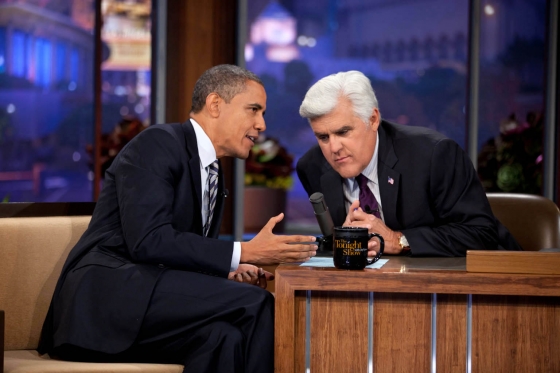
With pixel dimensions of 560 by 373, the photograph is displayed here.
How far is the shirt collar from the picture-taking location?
2364 millimetres

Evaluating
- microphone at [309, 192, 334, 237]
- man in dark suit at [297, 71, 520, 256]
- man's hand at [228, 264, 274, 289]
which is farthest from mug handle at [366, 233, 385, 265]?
man's hand at [228, 264, 274, 289]

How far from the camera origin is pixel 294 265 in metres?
1.93

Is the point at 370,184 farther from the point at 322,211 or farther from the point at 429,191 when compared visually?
the point at 322,211

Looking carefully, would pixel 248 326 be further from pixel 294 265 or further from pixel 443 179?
pixel 443 179

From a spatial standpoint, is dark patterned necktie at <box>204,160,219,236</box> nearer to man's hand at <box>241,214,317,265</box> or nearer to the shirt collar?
the shirt collar

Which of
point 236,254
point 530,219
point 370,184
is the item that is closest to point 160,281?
point 236,254

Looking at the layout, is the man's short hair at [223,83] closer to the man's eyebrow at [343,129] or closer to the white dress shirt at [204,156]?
the white dress shirt at [204,156]

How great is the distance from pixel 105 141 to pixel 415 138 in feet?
10.4

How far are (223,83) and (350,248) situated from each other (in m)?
0.96

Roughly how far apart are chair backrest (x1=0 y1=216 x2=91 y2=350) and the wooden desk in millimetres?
951

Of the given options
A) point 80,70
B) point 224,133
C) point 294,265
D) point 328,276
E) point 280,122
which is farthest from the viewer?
point 280,122

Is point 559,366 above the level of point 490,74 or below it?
below

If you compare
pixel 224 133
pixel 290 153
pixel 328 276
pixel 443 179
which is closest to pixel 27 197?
pixel 290 153

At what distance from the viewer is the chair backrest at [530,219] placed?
9.32ft
